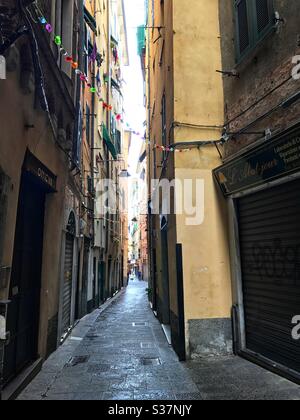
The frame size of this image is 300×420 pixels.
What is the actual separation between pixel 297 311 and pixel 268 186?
74.2 inches

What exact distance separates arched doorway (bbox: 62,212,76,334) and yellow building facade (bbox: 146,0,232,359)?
272 cm

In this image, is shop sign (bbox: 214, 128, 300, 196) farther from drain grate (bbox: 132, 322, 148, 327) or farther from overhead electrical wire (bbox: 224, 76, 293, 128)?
drain grate (bbox: 132, 322, 148, 327)

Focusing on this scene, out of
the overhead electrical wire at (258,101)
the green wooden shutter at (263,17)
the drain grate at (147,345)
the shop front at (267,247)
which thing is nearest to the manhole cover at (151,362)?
the drain grate at (147,345)

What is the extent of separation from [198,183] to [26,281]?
356 centimetres

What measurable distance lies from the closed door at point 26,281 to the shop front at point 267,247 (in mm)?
3413

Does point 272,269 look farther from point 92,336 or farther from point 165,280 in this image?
point 165,280

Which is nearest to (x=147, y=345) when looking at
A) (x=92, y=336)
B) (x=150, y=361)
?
(x=150, y=361)

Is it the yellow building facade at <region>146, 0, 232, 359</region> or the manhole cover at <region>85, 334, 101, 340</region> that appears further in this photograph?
the manhole cover at <region>85, 334, 101, 340</region>

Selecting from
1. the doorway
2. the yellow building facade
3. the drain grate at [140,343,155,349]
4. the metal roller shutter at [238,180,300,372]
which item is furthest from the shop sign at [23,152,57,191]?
the doorway

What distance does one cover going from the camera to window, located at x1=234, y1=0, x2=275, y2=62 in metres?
5.75

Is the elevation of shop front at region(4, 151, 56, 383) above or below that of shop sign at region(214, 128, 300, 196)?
below

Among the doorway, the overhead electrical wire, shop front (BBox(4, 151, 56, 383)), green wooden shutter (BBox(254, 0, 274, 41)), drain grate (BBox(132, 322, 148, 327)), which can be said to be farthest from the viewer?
drain grate (BBox(132, 322, 148, 327))

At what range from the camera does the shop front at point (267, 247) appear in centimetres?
514

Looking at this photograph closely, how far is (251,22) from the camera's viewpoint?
624 cm
